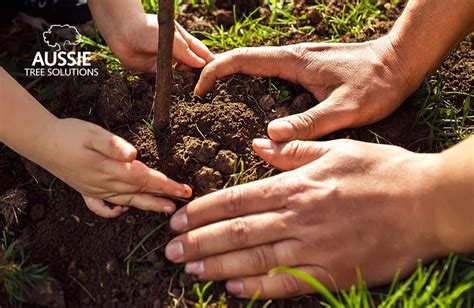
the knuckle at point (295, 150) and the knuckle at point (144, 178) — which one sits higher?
the knuckle at point (295, 150)

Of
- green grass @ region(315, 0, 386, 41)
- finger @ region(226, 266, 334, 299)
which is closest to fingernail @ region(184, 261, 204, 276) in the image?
finger @ region(226, 266, 334, 299)

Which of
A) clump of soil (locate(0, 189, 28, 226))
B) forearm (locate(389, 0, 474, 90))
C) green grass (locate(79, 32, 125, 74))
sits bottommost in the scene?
clump of soil (locate(0, 189, 28, 226))

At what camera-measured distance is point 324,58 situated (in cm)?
212

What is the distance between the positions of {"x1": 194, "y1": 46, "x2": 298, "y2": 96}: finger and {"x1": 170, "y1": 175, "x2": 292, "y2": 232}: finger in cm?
49

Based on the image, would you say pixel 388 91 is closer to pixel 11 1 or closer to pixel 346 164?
pixel 346 164

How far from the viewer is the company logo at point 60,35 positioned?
2.66m

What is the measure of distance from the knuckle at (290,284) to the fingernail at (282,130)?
447mm

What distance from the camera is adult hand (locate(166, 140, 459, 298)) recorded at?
174 cm

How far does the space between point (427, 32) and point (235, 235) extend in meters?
0.99

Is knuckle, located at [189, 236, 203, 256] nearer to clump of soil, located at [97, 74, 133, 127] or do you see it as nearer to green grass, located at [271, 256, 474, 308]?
green grass, located at [271, 256, 474, 308]

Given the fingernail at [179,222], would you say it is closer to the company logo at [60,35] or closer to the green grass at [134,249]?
the green grass at [134,249]

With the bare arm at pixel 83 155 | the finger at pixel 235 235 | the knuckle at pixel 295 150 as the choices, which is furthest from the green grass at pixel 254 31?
the finger at pixel 235 235

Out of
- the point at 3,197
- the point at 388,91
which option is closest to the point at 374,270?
the point at 388,91

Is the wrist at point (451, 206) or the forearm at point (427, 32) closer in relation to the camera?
the wrist at point (451, 206)
